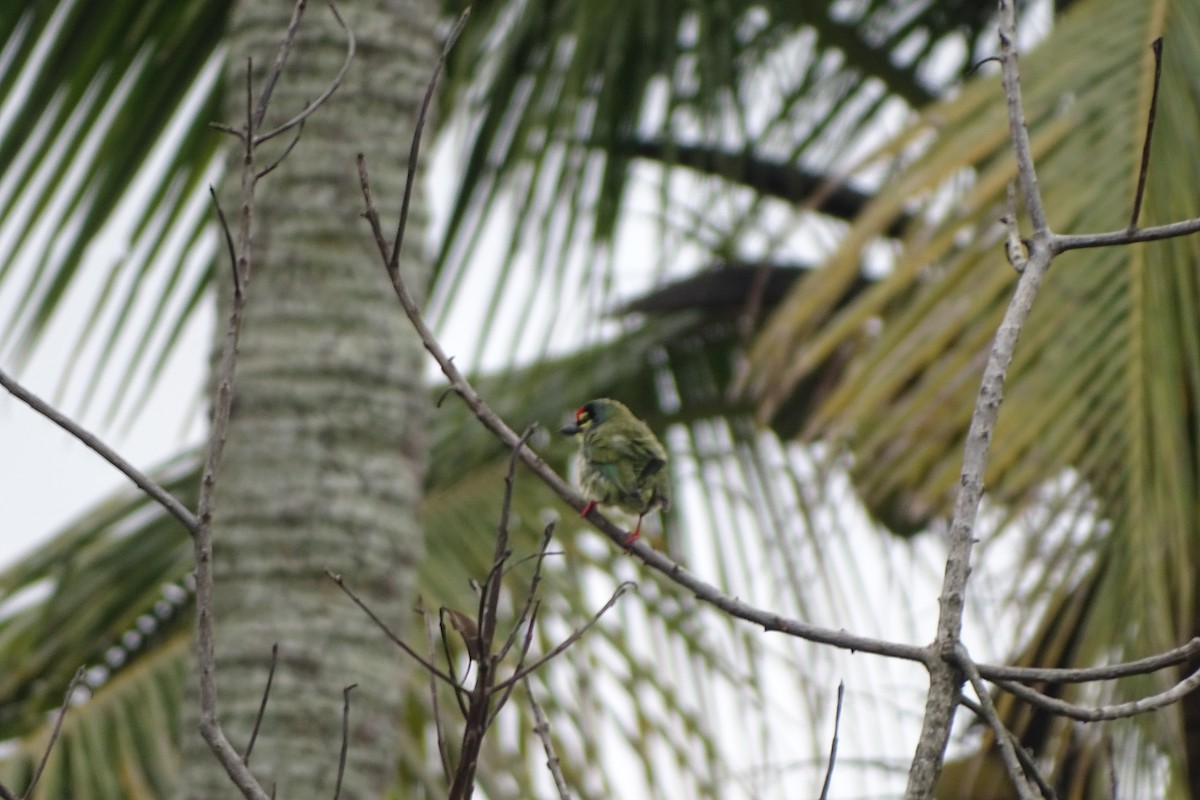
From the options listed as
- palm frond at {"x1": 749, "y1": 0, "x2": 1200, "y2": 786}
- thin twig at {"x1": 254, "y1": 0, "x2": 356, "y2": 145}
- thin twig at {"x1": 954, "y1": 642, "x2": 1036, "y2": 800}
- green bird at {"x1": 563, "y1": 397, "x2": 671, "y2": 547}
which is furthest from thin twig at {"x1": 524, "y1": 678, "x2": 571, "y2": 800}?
palm frond at {"x1": 749, "y1": 0, "x2": 1200, "y2": 786}

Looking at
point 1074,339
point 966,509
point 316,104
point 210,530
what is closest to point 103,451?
point 210,530

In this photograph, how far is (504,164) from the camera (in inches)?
207

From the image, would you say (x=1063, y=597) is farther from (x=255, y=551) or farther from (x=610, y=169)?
(x=610, y=169)

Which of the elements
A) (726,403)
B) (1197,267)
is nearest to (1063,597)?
(1197,267)

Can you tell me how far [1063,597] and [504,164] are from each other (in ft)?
7.77

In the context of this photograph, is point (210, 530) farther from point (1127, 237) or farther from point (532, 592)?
point (1127, 237)

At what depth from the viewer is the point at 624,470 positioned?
3.38 meters

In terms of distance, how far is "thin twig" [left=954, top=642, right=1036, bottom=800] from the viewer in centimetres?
156

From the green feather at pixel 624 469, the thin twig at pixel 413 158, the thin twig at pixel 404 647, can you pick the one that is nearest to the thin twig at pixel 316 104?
the thin twig at pixel 413 158

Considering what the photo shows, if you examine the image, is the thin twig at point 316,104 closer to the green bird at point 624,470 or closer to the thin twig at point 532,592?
the thin twig at point 532,592

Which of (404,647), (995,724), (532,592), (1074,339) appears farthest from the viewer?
(1074,339)

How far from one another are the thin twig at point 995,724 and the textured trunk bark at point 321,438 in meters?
1.95

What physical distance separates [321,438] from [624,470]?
0.69 m

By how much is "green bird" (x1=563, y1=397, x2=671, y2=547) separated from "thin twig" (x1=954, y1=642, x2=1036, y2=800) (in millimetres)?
1607
